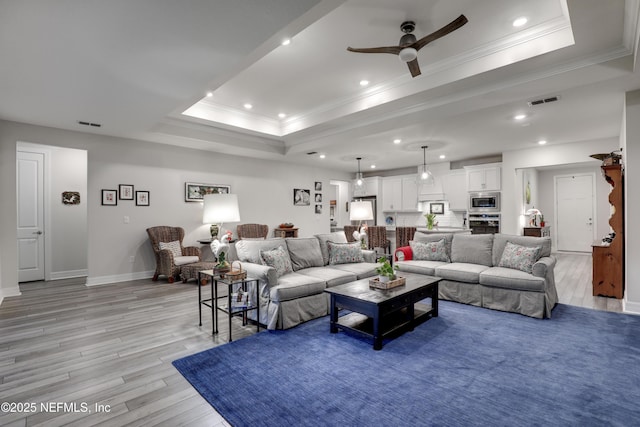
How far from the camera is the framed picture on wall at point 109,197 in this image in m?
5.40

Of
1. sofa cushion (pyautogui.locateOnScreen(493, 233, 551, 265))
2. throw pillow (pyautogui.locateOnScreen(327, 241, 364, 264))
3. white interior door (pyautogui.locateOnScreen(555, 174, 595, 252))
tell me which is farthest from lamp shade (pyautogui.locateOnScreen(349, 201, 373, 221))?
white interior door (pyautogui.locateOnScreen(555, 174, 595, 252))

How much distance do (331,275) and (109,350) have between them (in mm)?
2304

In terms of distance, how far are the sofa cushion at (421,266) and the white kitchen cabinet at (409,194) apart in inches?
182

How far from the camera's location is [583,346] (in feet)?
9.05

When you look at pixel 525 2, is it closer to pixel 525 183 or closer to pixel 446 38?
pixel 446 38

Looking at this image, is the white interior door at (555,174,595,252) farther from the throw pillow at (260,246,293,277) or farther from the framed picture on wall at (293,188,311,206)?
the throw pillow at (260,246,293,277)

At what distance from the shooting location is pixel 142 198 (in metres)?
5.79

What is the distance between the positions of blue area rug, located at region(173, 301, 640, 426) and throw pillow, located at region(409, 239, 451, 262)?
150 cm

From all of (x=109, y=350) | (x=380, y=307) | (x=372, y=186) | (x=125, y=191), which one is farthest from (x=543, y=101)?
(x=125, y=191)

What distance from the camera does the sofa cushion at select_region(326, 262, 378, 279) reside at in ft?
13.2

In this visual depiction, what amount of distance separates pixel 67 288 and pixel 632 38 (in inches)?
307

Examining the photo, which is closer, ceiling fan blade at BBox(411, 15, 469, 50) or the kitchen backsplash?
ceiling fan blade at BBox(411, 15, 469, 50)

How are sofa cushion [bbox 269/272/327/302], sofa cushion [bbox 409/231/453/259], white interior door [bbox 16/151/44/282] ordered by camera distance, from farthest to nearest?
1. white interior door [bbox 16/151/44/282]
2. sofa cushion [bbox 409/231/453/259]
3. sofa cushion [bbox 269/272/327/302]

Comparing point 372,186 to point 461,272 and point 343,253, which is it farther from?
point 461,272
